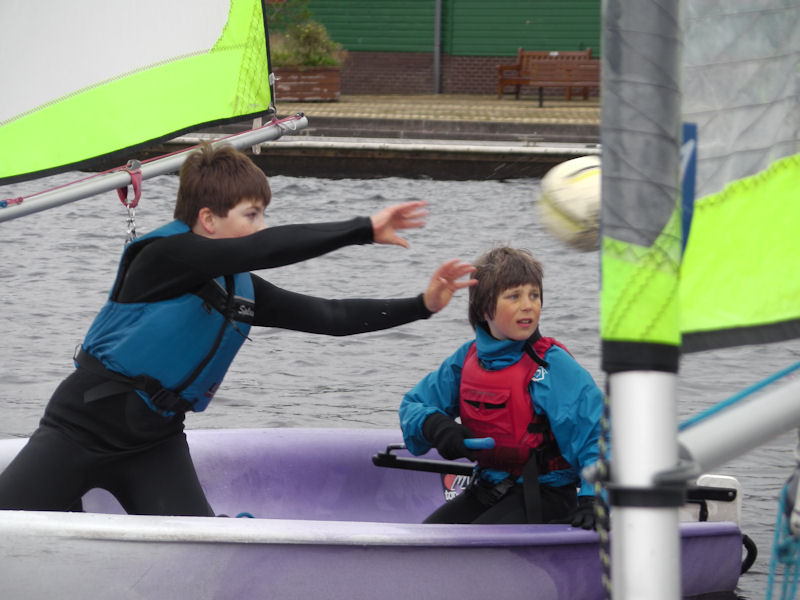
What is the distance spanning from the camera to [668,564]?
3.61ft

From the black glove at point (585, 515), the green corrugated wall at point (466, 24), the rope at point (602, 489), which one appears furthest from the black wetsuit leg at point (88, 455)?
the green corrugated wall at point (466, 24)

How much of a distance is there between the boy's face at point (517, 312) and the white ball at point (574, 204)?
0.48 m

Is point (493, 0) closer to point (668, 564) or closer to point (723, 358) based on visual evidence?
point (723, 358)

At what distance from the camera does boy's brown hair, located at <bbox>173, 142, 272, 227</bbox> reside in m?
2.98

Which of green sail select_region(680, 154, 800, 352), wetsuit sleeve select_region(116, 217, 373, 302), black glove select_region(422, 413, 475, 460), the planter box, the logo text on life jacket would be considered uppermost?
green sail select_region(680, 154, 800, 352)

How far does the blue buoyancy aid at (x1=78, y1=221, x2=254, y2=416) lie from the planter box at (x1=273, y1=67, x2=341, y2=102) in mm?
15138

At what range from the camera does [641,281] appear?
1158mm

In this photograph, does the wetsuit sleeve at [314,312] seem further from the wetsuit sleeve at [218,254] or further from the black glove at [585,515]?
the black glove at [585,515]

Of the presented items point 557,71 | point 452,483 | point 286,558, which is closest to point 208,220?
point 286,558

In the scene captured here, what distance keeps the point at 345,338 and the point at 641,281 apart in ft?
22.5

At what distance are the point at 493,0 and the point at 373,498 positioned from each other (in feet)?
60.3

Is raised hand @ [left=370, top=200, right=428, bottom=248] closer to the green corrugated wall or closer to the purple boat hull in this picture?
the purple boat hull

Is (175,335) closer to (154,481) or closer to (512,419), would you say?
(154,481)

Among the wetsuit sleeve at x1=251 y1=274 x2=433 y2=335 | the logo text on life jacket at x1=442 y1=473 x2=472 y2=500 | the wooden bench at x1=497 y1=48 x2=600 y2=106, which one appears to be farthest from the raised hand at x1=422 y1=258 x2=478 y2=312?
the wooden bench at x1=497 y1=48 x2=600 y2=106
